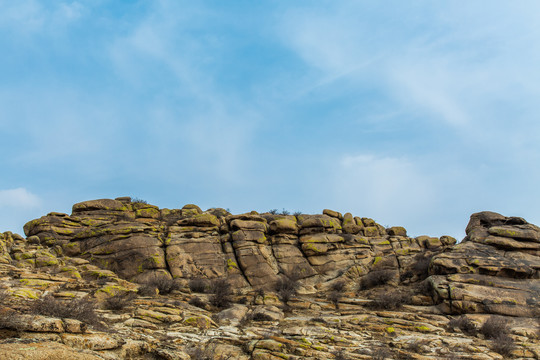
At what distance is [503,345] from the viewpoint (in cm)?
1536

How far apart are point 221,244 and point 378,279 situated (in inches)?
446

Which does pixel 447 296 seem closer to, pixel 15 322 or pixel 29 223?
pixel 15 322

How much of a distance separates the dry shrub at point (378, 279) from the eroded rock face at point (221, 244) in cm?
100

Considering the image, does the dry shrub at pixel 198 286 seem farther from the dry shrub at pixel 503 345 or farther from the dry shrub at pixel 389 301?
the dry shrub at pixel 503 345

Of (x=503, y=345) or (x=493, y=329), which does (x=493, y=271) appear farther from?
(x=503, y=345)

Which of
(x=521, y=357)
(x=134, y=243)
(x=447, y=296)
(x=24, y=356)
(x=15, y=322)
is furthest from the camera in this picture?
(x=134, y=243)

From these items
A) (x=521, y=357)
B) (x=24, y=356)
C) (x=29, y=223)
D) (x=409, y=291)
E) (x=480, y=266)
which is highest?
(x=29, y=223)

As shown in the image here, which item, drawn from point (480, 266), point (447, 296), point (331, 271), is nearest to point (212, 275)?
point (331, 271)

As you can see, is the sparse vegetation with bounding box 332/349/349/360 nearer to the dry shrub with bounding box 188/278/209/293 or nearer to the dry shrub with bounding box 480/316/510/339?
the dry shrub with bounding box 480/316/510/339

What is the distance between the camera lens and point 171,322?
51.9ft

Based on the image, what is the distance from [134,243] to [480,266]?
2227 centimetres

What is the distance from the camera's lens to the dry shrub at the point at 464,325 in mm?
17953

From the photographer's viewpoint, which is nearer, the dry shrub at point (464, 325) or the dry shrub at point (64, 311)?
the dry shrub at point (64, 311)

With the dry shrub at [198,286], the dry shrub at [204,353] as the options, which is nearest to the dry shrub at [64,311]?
the dry shrub at [204,353]
